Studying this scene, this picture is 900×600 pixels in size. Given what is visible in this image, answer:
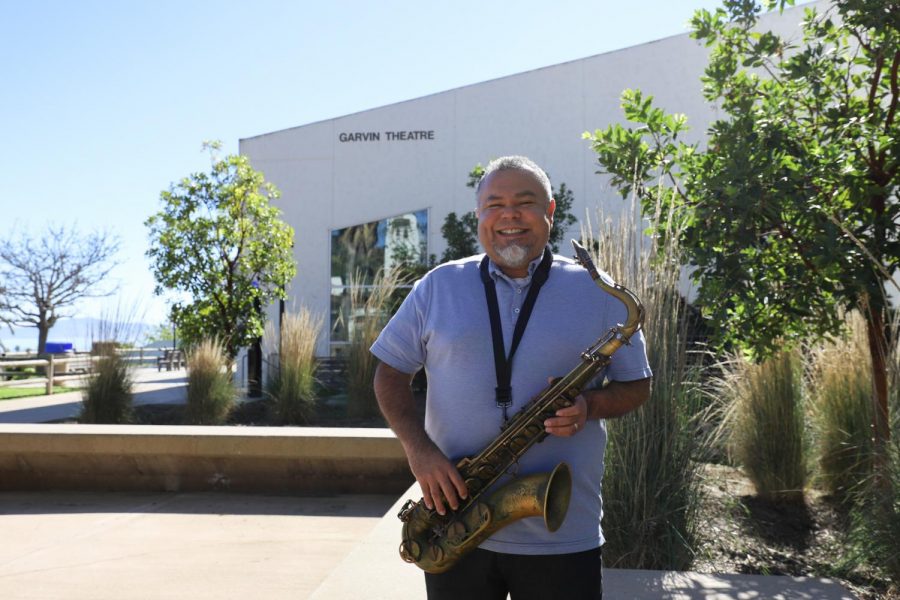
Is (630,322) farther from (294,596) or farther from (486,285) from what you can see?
(294,596)

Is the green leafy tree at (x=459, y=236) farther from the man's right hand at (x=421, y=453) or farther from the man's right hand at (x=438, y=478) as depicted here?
the man's right hand at (x=438, y=478)

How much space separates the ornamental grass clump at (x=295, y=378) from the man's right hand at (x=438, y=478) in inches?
284

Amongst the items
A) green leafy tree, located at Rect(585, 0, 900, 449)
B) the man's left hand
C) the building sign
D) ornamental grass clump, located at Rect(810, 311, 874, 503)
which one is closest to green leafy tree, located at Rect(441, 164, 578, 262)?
the building sign

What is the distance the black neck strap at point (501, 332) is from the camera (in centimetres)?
227

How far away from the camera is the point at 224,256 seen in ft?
37.4

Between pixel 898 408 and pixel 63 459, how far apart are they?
20.7ft

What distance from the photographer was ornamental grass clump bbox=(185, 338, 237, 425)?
901 centimetres

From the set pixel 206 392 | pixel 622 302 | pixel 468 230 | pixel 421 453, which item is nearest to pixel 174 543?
pixel 421 453

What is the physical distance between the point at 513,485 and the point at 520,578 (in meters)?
0.26

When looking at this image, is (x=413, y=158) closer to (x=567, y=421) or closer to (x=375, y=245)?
(x=375, y=245)

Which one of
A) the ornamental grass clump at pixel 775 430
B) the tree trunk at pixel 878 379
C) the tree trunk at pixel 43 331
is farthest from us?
the tree trunk at pixel 43 331

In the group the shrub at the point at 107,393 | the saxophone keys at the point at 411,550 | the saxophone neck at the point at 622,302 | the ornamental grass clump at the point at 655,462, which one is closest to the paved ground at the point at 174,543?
the ornamental grass clump at the point at 655,462

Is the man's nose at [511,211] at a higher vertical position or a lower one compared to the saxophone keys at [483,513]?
higher

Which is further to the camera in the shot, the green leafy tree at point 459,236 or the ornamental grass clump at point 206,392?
the green leafy tree at point 459,236
